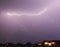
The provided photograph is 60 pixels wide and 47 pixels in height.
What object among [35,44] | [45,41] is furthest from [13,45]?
[45,41]

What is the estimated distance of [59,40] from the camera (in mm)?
67188

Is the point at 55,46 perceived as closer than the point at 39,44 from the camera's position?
Yes

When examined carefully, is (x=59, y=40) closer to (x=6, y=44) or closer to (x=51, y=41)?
(x=51, y=41)

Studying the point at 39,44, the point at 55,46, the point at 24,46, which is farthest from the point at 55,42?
the point at 24,46

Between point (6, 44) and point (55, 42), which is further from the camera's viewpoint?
point (6, 44)

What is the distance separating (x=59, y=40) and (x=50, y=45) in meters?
3.82

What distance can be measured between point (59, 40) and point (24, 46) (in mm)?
15625

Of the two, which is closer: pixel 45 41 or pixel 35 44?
pixel 45 41

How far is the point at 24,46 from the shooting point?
247 ft

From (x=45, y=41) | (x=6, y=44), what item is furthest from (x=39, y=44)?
(x=6, y=44)

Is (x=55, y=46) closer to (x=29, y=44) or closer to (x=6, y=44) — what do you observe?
(x=29, y=44)

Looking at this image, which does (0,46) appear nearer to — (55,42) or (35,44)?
(35,44)

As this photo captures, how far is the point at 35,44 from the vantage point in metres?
75.2

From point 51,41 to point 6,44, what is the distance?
18.7 metres
